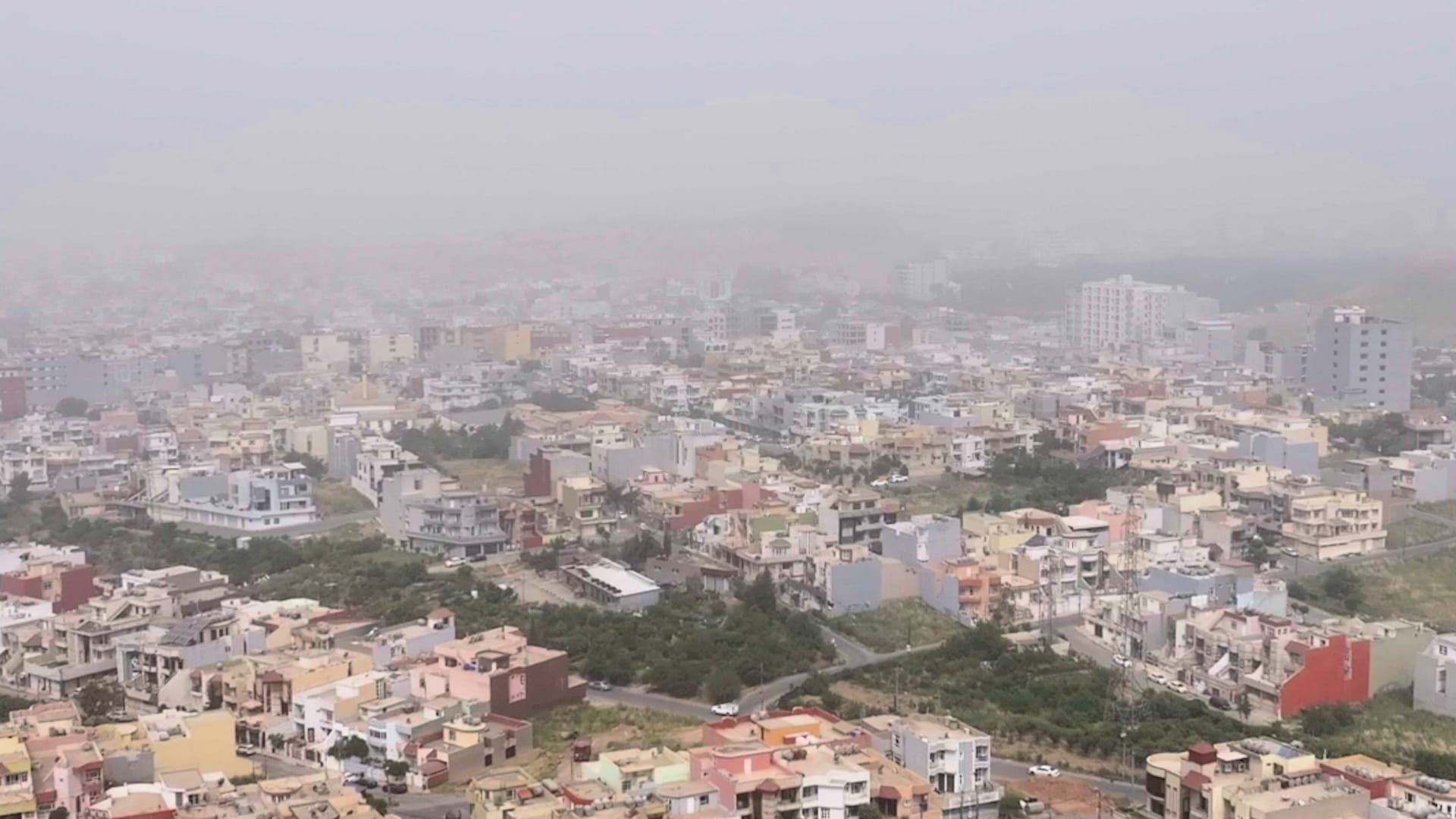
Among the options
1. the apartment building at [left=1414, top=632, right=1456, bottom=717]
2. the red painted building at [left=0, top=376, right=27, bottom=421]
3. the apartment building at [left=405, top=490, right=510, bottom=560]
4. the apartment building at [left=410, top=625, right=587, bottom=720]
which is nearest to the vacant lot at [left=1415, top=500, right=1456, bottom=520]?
the apartment building at [left=1414, top=632, right=1456, bottom=717]

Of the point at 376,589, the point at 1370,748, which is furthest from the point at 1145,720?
the point at 376,589

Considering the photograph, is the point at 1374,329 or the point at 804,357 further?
the point at 804,357

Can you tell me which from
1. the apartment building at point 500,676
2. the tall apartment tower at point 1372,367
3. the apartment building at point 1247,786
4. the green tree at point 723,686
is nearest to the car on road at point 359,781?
the apartment building at point 500,676

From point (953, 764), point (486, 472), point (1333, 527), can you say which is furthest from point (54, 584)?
point (1333, 527)

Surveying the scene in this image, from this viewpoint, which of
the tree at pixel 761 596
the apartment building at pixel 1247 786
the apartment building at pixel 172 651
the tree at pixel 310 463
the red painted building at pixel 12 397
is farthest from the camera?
the red painted building at pixel 12 397

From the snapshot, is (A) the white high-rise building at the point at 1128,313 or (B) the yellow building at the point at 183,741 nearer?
(B) the yellow building at the point at 183,741

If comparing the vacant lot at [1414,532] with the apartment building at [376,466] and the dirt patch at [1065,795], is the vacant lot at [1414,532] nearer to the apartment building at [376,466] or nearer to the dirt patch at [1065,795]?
the dirt patch at [1065,795]

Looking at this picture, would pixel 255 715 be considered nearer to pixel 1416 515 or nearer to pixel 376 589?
pixel 376 589
